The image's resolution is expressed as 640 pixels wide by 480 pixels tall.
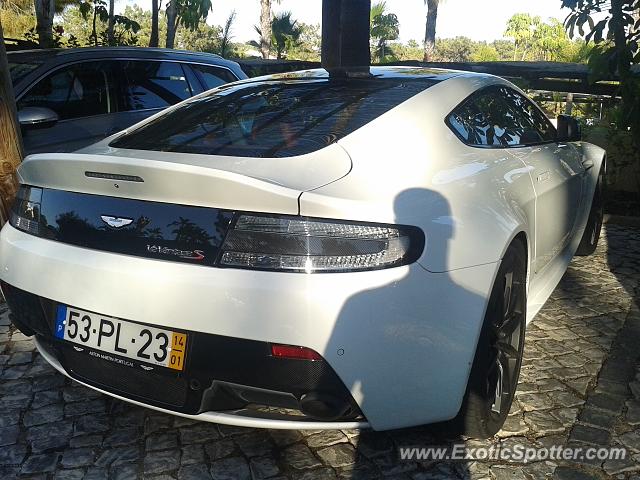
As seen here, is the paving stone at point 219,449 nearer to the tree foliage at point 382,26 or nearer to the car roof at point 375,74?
the car roof at point 375,74

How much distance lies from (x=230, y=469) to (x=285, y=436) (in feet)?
0.96

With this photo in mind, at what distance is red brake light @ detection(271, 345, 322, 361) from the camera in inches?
74.7

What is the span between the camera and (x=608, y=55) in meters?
6.09

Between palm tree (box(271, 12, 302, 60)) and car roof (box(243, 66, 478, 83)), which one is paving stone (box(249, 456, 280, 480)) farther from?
palm tree (box(271, 12, 302, 60))

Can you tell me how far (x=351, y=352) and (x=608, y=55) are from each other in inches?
212

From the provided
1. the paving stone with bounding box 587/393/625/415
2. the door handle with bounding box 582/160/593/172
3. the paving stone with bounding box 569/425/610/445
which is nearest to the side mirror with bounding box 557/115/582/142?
the door handle with bounding box 582/160/593/172

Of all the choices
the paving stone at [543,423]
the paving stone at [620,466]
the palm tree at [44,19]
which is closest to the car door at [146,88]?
the paving stone at [543,423]

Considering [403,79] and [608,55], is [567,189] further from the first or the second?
[608,55]

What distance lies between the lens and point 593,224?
15.6 feet

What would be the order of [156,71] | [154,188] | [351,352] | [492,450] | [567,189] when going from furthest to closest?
[156,71], [567,189], [492,450], [154,188], [351,352]

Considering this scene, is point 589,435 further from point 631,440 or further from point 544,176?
point 544,176

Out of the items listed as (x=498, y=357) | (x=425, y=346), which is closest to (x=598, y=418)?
(x=498, y=357)

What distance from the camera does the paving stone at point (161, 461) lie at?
7.62ft

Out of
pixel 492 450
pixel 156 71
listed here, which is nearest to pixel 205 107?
pixel 492 450
